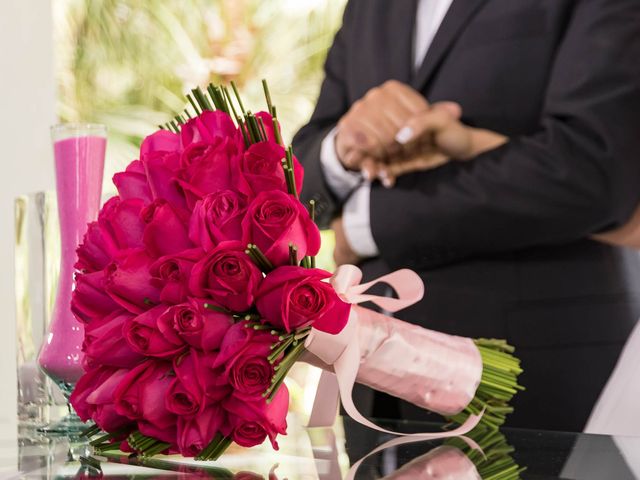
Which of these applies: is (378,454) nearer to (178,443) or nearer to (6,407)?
(178,443)

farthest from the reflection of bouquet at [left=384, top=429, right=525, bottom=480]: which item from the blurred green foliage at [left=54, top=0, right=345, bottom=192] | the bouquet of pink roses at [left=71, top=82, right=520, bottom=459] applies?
the blurred green foliage at [left=54, top=0, right=345, bottom=192]

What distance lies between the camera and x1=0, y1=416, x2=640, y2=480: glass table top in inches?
22.5

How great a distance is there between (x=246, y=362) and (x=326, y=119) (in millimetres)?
1153

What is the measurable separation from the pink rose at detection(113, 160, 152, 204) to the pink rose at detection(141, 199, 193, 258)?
5 centimetres

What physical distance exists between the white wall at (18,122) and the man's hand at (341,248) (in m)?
0.86

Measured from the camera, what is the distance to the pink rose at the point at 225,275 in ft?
1.84

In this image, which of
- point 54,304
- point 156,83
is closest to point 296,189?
point 54,304

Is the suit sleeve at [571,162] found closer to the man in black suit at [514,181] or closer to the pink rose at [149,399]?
the man in black suit at [514,181]

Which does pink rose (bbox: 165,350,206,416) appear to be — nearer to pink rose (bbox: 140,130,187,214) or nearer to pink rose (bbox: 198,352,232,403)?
pink rose (bbox: 198,352,232,403)

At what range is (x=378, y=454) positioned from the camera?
0.67 metres

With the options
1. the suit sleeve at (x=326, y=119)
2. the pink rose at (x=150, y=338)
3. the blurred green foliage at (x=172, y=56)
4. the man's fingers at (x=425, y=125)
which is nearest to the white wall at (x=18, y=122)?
the blurred green foliage at (x=172, y=56)

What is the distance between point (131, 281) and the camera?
59cm

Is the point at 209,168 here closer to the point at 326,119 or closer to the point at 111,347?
the point at 111,347

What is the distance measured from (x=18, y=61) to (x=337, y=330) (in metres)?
1.75
